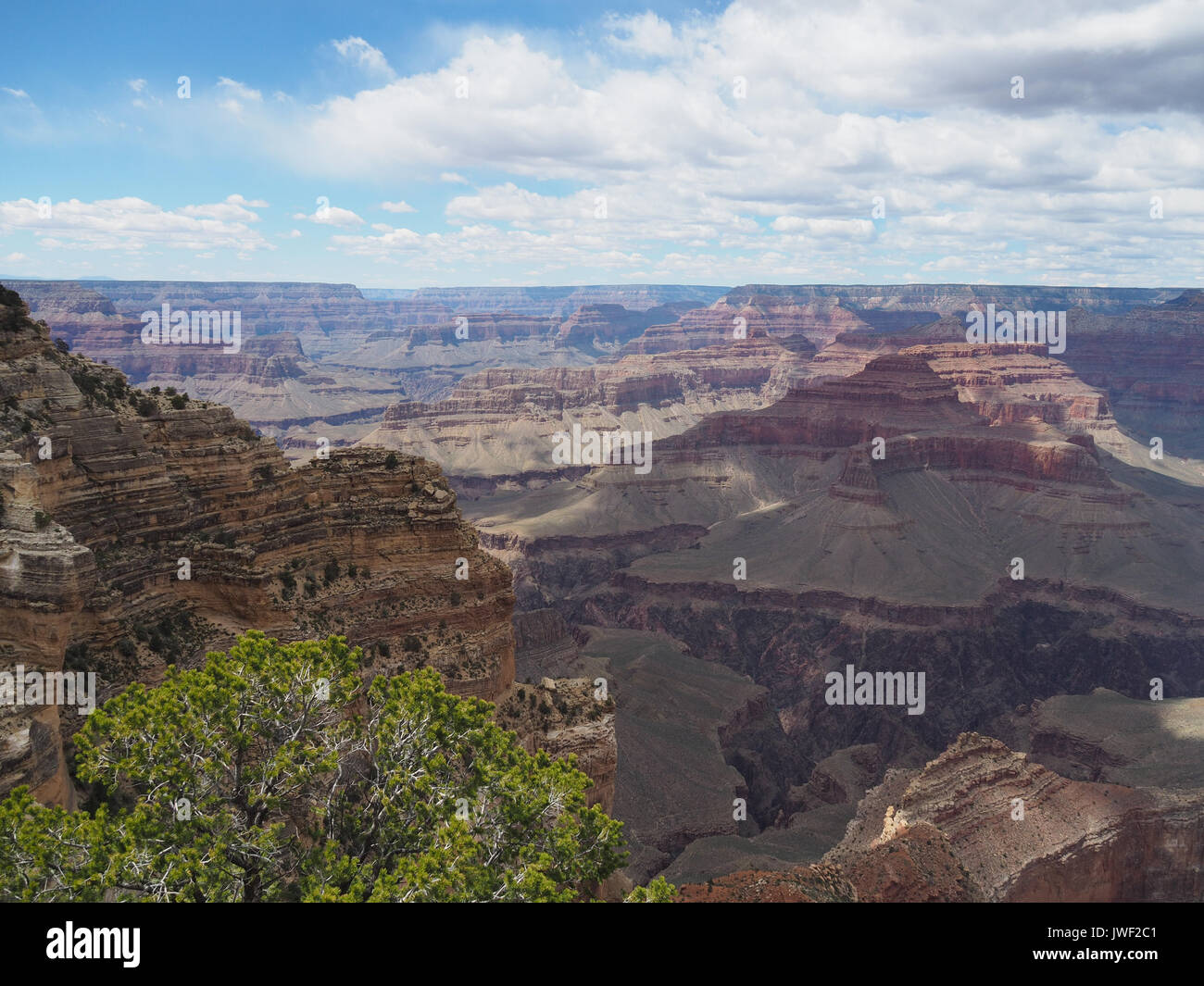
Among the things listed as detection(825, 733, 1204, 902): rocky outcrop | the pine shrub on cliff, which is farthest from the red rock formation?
detection(825, 733, 1204, 902): rocky outcrop

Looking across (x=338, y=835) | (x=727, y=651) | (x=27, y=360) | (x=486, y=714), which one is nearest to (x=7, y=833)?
(x=338, y=835)

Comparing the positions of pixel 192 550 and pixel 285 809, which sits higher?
pixel 192 550

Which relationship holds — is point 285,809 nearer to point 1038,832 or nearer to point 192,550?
point 192,550

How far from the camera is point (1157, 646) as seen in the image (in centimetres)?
10100

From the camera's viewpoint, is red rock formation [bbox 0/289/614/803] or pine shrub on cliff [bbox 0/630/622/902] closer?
pine shrub on cliff [bbox 0/630/622/902]

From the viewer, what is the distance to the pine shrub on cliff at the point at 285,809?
743 inches

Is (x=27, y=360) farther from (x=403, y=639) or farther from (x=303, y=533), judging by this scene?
(x=403, y=639)

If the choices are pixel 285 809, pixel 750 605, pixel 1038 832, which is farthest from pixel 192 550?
pixel 750 605

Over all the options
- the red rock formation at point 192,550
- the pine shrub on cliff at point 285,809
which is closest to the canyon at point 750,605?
the red rock formation at point 192,550

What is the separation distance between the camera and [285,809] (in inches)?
1032

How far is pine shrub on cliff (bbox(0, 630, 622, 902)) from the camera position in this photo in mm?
18875

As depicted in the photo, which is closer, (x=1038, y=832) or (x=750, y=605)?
(x=1038, y=832)

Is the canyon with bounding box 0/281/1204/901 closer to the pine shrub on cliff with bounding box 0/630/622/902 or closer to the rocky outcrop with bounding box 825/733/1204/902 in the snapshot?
the rocky outcrop with bounding box 825/733/1204/902
